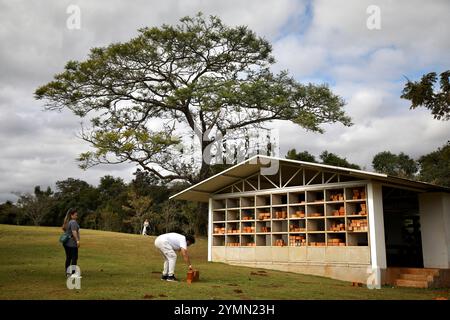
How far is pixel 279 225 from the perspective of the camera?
688 inches

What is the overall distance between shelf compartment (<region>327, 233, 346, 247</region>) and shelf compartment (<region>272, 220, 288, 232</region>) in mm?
1985

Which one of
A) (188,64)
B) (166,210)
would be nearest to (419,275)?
(188,64)

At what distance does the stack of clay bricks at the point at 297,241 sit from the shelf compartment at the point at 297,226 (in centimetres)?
26

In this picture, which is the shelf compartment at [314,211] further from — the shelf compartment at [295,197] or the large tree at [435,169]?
the large tree at [435,169]

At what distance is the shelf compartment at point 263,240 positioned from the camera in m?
17.5

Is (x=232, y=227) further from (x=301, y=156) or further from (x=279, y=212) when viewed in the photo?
(x=301, y=156)

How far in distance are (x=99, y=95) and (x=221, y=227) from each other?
10285mm

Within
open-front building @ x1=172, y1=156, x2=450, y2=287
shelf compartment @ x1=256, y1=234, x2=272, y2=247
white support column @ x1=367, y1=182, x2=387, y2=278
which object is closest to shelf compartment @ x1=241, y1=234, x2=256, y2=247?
open-front building @ x1=172, y1=156, x2=450, y2=287

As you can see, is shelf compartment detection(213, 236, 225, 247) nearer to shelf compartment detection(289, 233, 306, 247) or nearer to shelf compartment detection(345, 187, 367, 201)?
shelf compartment detection(289, 233, 306, 247)

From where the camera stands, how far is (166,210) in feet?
141

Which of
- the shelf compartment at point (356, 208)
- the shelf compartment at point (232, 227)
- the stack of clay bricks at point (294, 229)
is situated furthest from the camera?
the shelf compartment at point (232, 227)

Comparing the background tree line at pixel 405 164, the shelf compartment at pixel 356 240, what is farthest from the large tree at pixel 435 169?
the shelf compartment at pixel 356 240

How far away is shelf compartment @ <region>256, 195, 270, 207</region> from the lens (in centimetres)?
1794
